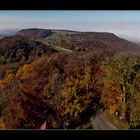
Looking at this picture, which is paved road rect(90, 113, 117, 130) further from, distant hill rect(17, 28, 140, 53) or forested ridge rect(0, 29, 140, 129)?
distant hill rect(17, 28, 140, 53)

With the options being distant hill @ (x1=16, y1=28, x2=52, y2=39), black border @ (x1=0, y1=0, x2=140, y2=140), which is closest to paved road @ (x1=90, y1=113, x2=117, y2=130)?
black border @ (x1=0, y1=0, x2=140, y2=140)

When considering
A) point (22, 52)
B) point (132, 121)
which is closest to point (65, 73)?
point (22, 52)

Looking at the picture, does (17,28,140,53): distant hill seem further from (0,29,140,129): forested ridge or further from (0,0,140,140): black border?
(0,0,140,140): black border

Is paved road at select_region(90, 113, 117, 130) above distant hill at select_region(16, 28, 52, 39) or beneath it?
beneath

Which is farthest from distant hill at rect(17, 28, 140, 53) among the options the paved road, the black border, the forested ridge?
the paved road
